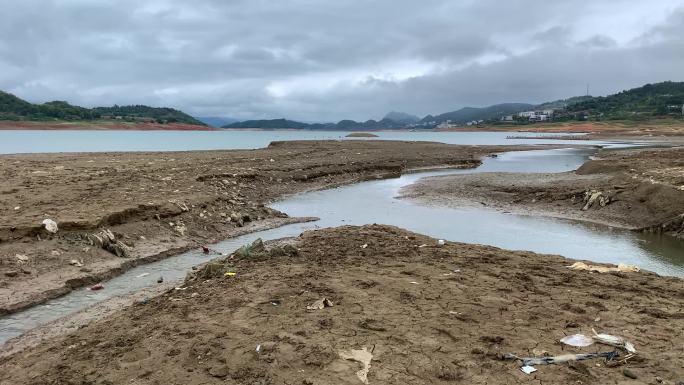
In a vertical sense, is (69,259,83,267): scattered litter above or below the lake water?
below

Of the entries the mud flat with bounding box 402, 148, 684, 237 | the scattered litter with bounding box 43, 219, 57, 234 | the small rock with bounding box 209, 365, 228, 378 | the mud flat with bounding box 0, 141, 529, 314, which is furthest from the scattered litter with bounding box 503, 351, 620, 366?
the mud flat with bounding box 402, 148, 684, 237

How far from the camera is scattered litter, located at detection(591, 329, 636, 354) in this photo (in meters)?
5.39

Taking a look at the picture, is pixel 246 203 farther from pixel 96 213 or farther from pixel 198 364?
pixel 198 364

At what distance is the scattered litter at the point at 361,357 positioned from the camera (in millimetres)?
4926

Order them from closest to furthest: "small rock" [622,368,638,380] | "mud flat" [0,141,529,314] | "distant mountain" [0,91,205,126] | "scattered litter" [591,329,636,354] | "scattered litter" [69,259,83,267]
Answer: "small rock" [622,368,638,380] < "scattered litter" [591,329,636,354] < "mud flat" [0,141,529,314] < "scattered litter" [69,259,83,267] < "distant mountain" [0,91,205,126]

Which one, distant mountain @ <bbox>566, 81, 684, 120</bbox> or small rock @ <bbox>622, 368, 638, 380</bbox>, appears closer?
small rock @ <bbox>622, 368, 638, 380</bbox>

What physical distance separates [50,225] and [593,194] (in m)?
18.0

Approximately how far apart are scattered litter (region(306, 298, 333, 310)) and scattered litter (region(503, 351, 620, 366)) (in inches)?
101

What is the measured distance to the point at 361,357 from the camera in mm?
5254

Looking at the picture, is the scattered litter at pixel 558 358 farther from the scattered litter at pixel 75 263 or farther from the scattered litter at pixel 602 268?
the scattered litter at pixel 75 263

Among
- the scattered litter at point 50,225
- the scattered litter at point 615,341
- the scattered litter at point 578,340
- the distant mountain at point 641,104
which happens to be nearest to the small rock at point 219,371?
the scattered litter at point 578,340

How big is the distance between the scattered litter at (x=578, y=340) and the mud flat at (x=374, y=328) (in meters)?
0.10

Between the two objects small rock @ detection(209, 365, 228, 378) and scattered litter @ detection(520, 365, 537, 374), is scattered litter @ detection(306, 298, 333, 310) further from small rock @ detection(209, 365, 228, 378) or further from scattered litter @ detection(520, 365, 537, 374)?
scattered litter @ detection(520, 365, 537, 374)

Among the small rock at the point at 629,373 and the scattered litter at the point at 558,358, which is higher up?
Answer: the scattered litter at the point at 558,358
